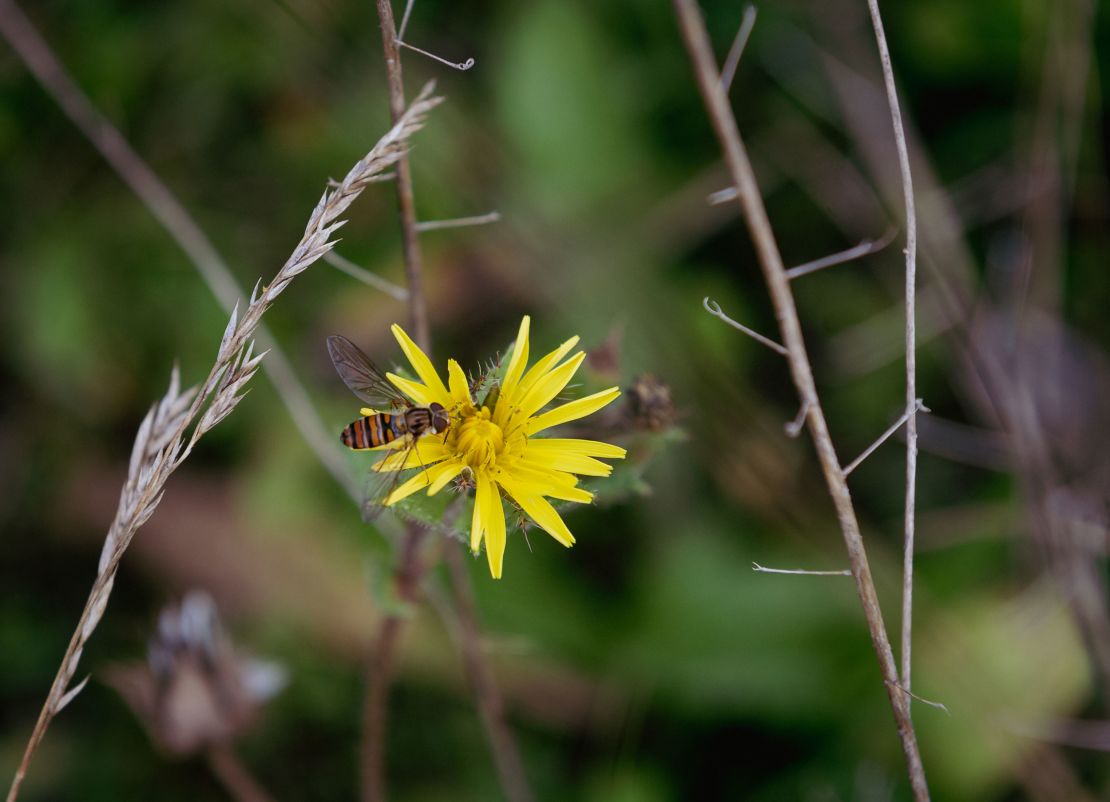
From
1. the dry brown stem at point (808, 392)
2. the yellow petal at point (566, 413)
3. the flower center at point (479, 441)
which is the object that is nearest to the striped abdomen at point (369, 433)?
the flower center at point (479, 441)

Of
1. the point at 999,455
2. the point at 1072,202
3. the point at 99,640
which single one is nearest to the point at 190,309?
the point at 99,640

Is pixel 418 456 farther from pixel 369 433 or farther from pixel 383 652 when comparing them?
pixel 383 652

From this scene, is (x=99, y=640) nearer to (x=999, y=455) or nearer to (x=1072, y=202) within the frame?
(x=999, y=455)

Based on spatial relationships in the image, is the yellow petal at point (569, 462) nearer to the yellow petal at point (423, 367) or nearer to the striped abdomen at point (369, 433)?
the yellow petal at point (423, 367)

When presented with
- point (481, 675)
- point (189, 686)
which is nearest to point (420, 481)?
point (481, 675)

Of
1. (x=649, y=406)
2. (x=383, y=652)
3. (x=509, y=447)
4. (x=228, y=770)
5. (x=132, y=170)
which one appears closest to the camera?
(x=509, y=447)

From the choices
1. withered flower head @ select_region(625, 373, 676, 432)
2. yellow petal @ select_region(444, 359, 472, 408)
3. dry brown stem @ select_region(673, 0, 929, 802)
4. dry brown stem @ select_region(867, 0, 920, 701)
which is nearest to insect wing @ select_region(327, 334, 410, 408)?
yellow petal @ select_region(444, 359, 472, 408)
